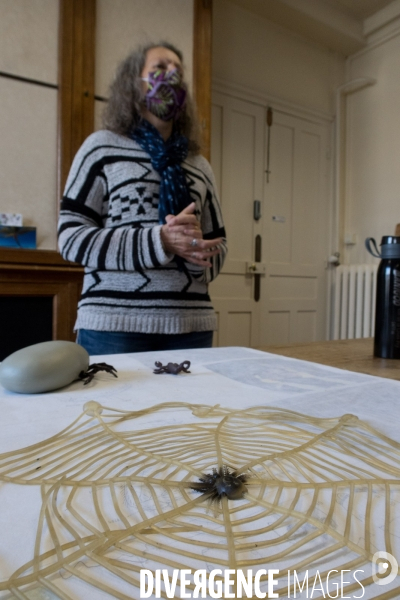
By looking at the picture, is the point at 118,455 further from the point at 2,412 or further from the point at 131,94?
the point at 131,94

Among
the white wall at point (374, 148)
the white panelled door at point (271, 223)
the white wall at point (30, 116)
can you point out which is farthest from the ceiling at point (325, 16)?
the white wall at point (30, 116)

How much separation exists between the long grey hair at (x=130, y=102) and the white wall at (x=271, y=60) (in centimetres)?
155

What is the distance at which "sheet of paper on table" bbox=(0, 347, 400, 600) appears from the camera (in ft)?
0.70

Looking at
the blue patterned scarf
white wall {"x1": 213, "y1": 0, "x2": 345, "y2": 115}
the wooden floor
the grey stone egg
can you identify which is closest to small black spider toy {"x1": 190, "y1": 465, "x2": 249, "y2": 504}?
the grey stone egg

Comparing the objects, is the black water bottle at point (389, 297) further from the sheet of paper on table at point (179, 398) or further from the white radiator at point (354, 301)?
the white radiator at point (354, 301)

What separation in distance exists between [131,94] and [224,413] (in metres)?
0.93

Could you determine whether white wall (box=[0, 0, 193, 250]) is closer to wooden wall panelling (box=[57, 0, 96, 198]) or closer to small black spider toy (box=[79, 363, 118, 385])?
wooden wall panelling (box=[57, 0, 96, 198])

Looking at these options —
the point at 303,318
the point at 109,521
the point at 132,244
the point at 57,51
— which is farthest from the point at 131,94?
the point at 303,318

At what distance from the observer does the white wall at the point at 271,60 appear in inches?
97.7

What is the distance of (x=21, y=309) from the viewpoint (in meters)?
1.56

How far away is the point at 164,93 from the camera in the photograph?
1046mm

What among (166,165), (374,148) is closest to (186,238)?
(166,165)

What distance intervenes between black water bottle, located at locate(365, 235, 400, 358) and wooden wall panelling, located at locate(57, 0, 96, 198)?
1285 mm

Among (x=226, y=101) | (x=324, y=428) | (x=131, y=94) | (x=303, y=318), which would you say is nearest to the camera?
(x=324, y=428)
